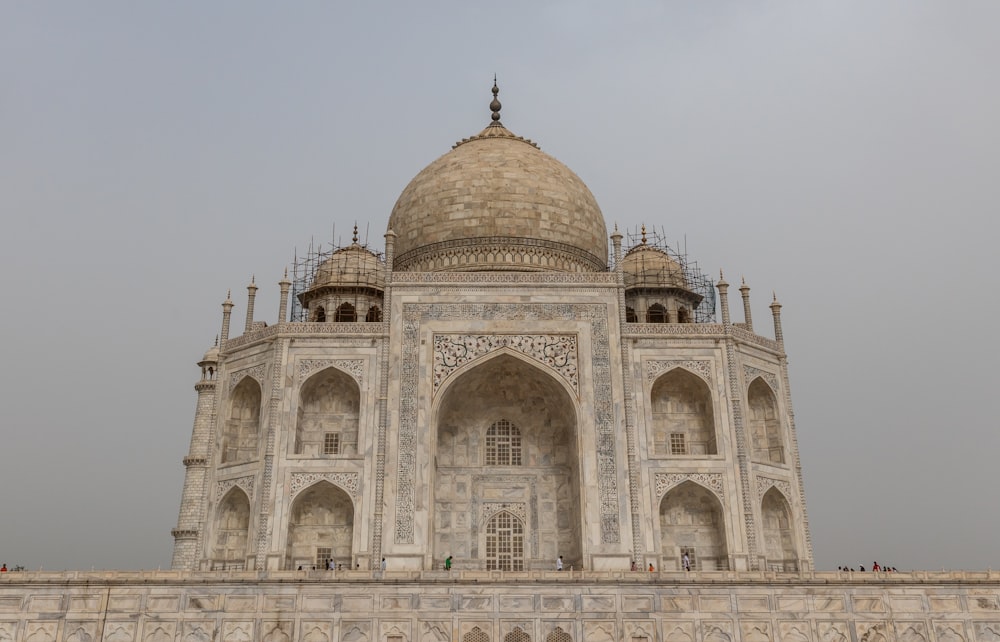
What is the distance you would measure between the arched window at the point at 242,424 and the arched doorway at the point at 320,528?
1965mm

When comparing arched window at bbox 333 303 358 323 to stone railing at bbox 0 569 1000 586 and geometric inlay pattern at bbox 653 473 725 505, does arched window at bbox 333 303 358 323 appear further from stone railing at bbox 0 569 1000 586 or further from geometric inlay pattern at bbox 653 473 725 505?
stone railing at bbox 0 569 1000 586

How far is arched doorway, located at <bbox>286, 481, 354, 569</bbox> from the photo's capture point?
20250 millimetres

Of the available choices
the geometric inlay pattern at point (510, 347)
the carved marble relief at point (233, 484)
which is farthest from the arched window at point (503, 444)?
the carved marble relief at point (233, 484)

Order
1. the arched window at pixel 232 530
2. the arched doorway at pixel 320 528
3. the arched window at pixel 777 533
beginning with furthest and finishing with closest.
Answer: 1. the arched window at pixel 777 533
2. the arched window at pixel 232 530
3. the arched doorway at pixel 320 528

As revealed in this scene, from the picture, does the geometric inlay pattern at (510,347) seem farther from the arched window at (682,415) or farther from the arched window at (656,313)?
the arched window at (656,313)

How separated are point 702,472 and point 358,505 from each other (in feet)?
25.9

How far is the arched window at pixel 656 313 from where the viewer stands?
86.0ft

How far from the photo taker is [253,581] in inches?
630

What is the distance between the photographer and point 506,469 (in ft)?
71.8

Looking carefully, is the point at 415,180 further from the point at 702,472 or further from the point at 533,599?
the point at 533,599

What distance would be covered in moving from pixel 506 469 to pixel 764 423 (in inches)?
261

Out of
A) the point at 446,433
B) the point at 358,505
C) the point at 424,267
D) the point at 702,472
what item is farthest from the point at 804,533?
the point at 424,267

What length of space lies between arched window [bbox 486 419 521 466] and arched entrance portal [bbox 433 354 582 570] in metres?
0.02

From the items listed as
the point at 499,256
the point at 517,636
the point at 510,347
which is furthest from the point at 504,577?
the point at 499,256
